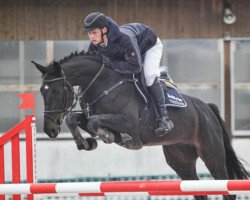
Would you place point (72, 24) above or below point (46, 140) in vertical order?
above

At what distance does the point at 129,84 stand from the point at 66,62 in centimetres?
64

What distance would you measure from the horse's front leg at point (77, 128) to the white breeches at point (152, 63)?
763 mm

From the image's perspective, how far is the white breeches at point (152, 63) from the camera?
7949 mm

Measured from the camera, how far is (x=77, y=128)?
24.9 ft

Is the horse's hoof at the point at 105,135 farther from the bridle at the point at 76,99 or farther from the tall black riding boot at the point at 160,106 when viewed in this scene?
the tall black riding boot at the point at 160,106

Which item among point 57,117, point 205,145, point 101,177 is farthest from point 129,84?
point 101,177

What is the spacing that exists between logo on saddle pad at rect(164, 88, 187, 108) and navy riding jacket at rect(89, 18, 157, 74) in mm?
514

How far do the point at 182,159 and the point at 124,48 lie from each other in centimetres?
177

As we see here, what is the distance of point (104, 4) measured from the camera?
12250 millimetres

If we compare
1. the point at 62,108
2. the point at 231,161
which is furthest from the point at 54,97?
the point at 231,161

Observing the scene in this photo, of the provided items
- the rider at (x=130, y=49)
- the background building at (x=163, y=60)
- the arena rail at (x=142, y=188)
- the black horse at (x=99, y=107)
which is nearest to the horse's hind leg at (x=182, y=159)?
the black horse at (x=99, y=107)

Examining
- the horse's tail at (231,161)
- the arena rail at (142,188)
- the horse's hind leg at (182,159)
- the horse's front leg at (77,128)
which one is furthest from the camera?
the horse's tail at (231,161)

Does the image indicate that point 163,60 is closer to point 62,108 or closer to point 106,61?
point 106,61

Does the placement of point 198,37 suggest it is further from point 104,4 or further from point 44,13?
point 44,13
